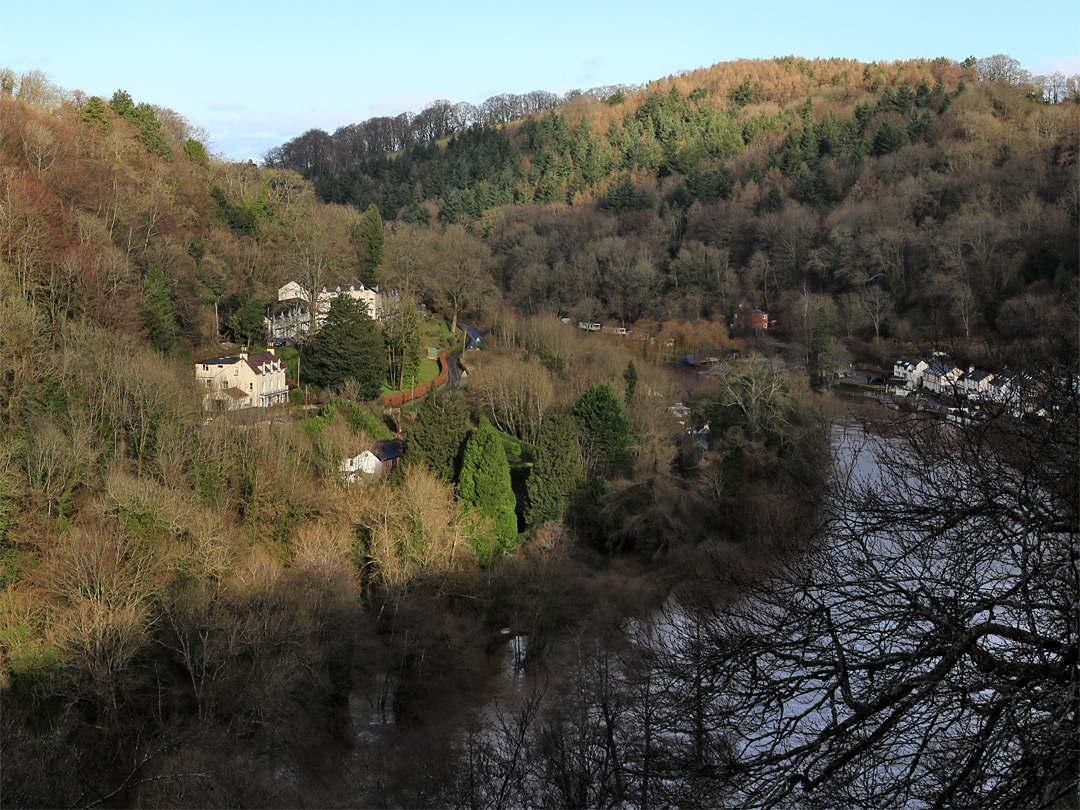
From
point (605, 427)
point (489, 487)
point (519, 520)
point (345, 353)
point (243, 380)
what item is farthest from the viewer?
point (345, 353)

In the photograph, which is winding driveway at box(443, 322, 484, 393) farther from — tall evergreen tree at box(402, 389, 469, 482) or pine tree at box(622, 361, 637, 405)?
tall evergreen tree at box(402, 389, 469, 482)

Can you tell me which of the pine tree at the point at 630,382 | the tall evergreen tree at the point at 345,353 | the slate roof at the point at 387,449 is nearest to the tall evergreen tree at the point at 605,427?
the pine tree at the point at 630,382

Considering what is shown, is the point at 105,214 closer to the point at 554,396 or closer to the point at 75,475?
the point at 75,475

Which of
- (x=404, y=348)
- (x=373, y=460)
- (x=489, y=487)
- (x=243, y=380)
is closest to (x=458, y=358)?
(x=404, y=348)

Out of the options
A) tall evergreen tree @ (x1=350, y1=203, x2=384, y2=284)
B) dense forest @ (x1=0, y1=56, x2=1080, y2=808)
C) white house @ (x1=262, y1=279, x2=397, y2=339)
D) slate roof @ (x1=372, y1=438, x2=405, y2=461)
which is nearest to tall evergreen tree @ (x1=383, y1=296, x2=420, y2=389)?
dense forest @ (x1=0, y1=56, x2=1080, y2=808)

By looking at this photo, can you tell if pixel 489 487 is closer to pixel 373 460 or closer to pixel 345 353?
pixel 373 460

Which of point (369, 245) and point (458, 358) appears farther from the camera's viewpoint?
point (369, 245)
